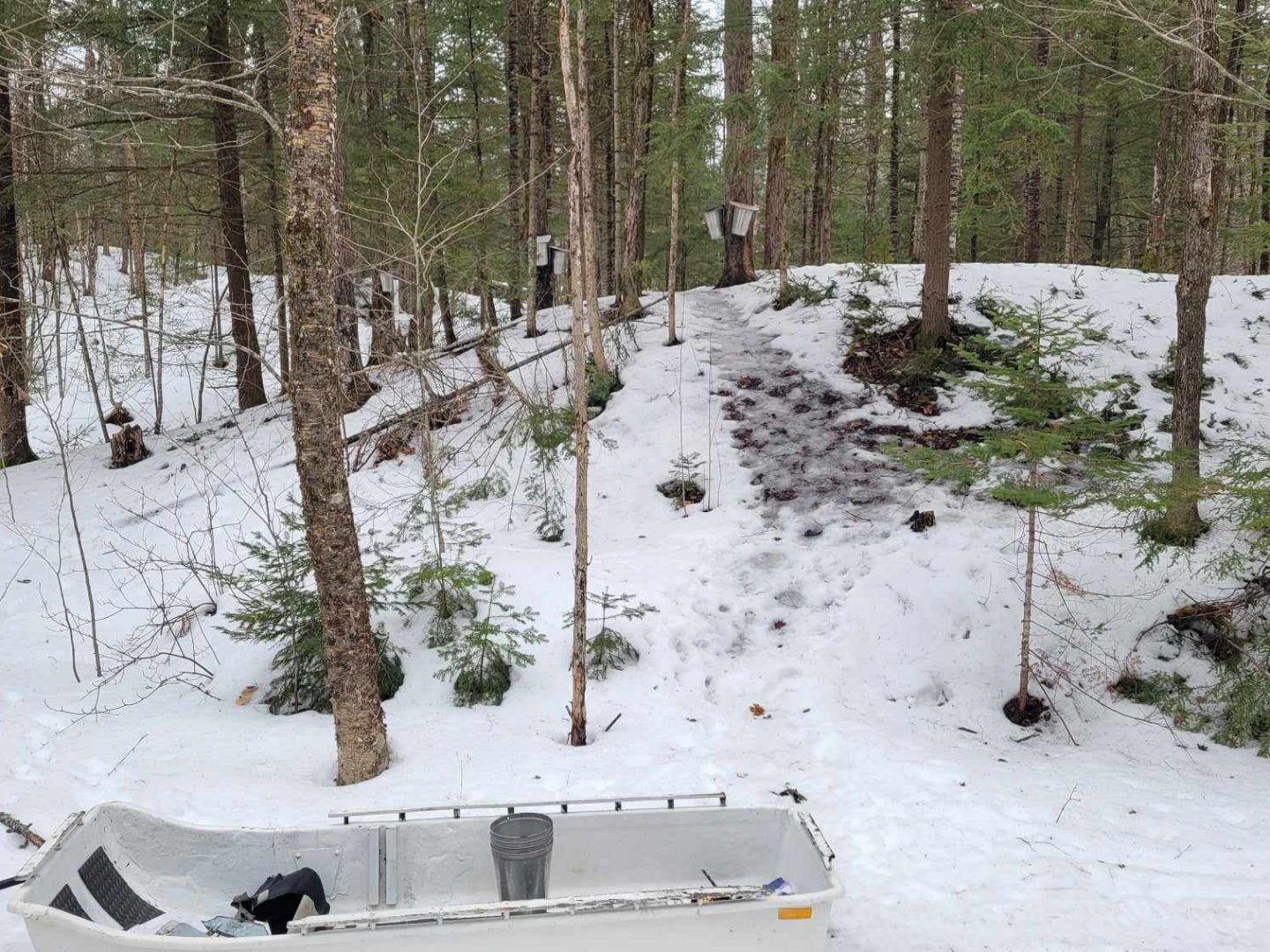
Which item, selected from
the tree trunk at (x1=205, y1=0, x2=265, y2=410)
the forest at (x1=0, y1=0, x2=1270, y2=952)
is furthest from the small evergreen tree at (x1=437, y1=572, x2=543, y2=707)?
the tree trunk at (x1=205, y1=0, x2=265, y2=410)

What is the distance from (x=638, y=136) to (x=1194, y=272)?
9104 millimetres

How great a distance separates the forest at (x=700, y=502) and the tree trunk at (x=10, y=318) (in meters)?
0.08

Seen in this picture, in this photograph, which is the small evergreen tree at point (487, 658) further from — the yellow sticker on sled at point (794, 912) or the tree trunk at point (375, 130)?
the tree trunk at point (375, 130)

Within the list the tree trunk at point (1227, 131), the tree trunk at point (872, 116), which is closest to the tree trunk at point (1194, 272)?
the tree trunk at point (1227, 131)

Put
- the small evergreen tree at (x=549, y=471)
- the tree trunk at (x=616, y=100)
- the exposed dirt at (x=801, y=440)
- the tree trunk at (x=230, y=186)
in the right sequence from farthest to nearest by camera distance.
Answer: the tree trunk at (x=616, y=100)
the tree trunk at (x=230, y=186)
the exposed dirt at (x=801, y=440)
the small evergreen tree at (x=549, y=471)

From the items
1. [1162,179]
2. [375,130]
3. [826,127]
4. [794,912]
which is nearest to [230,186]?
[375,130]

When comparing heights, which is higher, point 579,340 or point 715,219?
point 715,219

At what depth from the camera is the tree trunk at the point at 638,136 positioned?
523 inches

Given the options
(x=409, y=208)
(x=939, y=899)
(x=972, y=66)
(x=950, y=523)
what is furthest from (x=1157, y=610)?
(x=409, y=208)

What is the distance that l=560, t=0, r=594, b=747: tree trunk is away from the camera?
5355mm

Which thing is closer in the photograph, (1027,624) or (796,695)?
(1027,624)

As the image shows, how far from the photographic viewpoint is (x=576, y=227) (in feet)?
17.8

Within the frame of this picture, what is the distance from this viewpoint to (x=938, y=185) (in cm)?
1072

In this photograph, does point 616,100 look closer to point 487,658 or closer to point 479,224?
point 479,224
